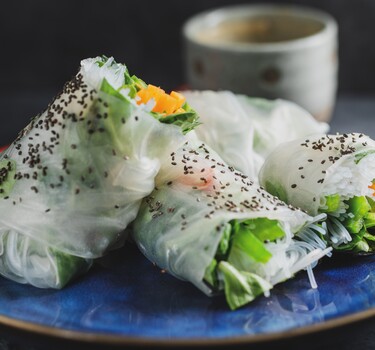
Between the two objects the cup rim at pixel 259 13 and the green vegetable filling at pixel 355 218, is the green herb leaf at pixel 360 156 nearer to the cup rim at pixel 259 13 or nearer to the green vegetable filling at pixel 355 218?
the green vegetable filling at pixel 355 218

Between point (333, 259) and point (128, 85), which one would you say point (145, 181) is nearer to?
point (128, 85)

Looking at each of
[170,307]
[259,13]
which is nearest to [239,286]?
[170,307]

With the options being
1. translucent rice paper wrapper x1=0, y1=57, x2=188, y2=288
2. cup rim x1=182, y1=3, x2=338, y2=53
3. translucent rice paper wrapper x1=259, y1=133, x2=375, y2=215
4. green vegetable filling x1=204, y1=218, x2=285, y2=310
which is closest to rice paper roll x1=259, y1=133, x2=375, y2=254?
translucent rice paper wrapper x1=259, y1=133, x2=375, y2=215

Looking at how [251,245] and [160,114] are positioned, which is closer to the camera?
[251,245]

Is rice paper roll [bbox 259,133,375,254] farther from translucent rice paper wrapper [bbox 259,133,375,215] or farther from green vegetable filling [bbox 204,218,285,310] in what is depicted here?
green vegetable filling [bbox 204,218,285,310]

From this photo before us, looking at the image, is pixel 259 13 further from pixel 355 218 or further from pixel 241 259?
pixel 241 259

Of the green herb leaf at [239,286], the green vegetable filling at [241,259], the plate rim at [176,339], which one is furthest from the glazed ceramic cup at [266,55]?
the plate rim at [176,339]
